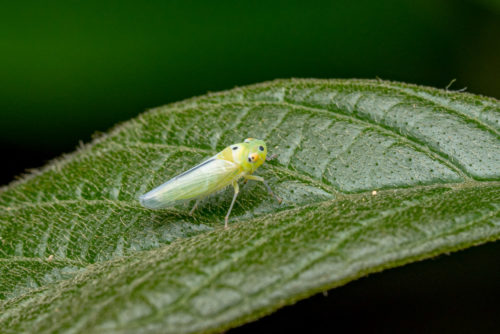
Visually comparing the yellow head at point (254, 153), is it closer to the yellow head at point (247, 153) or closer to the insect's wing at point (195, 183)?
the yellow head at point (247, 153)

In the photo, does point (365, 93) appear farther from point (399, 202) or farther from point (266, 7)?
point (266, 7)

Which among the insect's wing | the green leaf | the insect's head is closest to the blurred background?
the green leaf

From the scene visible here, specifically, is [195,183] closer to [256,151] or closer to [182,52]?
[256,151]

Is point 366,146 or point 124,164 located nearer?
point 366,146

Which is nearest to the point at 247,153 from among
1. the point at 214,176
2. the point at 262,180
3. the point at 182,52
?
the point at 262,180

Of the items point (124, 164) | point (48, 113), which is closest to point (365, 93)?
point (124, 164)

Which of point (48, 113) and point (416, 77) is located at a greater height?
point (48, 113)
